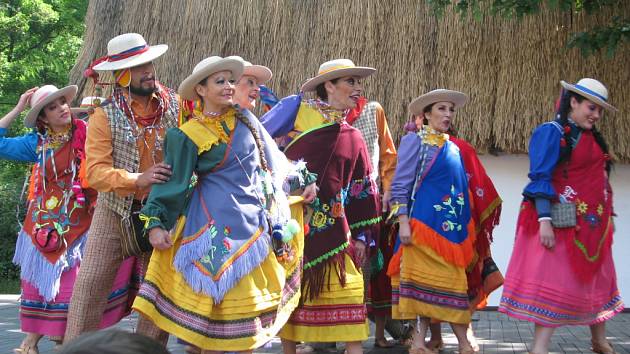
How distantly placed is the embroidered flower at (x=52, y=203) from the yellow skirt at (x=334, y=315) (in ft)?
6.70

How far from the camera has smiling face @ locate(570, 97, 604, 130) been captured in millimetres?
6887

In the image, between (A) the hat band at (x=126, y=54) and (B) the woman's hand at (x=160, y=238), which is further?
(A) the hat band at (x=126, y=54)

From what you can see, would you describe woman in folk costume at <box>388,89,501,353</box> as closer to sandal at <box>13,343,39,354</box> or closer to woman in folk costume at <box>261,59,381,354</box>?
woman in folk costume at <box>261,59,381,354</box>

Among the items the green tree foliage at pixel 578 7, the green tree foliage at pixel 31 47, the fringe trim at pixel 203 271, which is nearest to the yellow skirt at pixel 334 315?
the fringe trim at pixel 203 271

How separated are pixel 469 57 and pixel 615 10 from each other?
5.51 feet

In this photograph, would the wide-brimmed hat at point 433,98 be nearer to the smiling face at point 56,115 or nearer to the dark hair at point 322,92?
the dark hair at point 322,92

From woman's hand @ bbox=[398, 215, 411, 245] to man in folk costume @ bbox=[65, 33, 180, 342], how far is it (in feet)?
6.53

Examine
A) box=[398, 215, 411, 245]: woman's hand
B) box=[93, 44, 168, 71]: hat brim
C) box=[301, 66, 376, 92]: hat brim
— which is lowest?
box=[398, 215, 411, 245]: woman's hand

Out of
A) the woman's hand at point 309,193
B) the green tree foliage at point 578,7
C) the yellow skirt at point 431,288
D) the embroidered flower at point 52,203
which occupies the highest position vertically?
the green tree foliage at point 578,7

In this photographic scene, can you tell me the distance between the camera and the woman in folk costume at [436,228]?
23.3 ft

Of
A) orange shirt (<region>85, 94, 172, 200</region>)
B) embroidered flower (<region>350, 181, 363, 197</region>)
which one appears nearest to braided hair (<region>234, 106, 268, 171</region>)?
orange shirt (<region>85, 94, 172, 200</region>)

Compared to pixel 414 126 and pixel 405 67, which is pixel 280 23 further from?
Answer: pixel 414 126

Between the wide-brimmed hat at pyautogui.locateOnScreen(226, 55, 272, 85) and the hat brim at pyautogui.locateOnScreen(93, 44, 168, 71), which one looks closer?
the hat brim at pyautogui.locateOnScreen(93, 44, 168, 71)

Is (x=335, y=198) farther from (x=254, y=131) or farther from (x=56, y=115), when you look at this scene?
(x=56, y=115)
